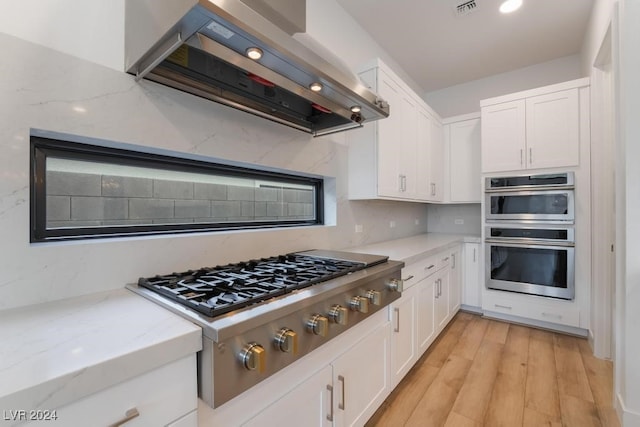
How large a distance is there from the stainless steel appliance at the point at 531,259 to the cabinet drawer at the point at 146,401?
10.5 ft

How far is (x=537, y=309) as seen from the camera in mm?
2859

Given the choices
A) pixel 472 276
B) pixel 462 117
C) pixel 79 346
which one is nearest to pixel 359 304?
pixel 79 346

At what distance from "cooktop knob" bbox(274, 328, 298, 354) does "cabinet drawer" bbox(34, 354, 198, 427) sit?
0.24 m

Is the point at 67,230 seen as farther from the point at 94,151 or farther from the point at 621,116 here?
the point at 621,116

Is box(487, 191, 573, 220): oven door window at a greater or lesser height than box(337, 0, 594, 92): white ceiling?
lesser

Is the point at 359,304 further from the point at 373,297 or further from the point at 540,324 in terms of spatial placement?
the point at 540,324

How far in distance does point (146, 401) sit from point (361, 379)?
1034 millimetres

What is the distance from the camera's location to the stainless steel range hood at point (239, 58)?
85 centimetres

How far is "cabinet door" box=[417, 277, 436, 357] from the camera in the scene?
2119 mm

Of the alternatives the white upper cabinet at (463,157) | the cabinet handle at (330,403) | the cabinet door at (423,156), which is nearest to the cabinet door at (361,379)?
the cabinet handle at (330,403)

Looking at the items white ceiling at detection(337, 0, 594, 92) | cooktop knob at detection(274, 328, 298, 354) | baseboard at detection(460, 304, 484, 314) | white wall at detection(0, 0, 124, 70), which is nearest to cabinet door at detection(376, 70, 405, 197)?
white ceiling at detection(337, 0, 594, 92)

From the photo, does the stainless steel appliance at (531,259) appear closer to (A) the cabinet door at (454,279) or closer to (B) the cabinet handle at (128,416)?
(A) the cabinet door at (454,279)

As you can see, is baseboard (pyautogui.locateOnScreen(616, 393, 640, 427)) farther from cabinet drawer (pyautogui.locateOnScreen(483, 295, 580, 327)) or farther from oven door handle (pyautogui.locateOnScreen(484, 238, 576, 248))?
oven door handle (pyautogui.locateOnScreen(484, 238, 576, 248))

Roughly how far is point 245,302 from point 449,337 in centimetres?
250
